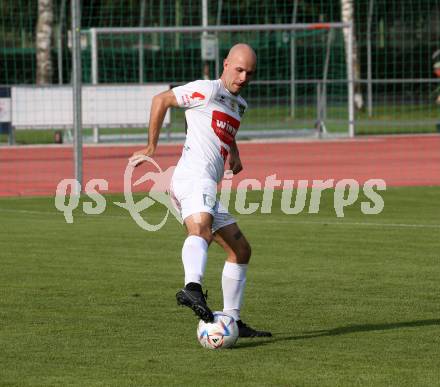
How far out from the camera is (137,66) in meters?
42.5

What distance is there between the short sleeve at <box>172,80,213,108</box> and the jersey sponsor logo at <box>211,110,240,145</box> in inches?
4.6

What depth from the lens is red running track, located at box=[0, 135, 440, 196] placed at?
81.5 ft

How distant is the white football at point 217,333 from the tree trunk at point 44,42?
1400 inches

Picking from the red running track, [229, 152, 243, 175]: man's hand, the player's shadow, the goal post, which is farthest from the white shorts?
the goal post

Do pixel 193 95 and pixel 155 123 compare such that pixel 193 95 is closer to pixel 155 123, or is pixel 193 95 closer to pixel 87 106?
pixel 155 123

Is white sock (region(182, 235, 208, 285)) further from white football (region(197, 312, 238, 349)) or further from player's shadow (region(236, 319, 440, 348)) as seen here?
player's shadow (region(236, 319, 440, 348))

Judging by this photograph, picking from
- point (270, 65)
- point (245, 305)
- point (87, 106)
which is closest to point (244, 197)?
point (245, 305)

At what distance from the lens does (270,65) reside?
43.7 meters

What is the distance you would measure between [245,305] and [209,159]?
6.50 ft

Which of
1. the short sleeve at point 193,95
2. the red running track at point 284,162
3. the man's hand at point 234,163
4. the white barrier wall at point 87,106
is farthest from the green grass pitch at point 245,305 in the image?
the white barrier wall at point 87,106

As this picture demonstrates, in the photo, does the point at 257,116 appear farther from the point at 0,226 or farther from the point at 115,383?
the point at 115,383

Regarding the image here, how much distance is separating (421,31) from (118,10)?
11.3 meters

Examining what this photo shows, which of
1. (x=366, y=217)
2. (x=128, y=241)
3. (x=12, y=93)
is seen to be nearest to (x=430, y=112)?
(x=12, y=93)

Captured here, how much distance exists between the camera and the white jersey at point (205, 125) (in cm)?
886
